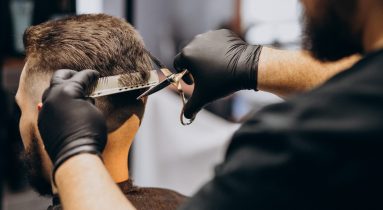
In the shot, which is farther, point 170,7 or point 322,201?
point 170,7

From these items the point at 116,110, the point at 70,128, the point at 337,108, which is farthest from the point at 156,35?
the point at 337,108

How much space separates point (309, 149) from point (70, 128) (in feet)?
2.03

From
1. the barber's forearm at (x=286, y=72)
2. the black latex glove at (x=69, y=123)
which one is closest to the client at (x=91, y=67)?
the black latex glove at (x=69, y=123)

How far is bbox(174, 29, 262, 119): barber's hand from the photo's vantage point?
5.03 feet

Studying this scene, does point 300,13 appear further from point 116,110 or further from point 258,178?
point 116,110

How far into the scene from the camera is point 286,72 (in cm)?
153

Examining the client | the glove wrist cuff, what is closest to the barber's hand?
the glove wrist cuff

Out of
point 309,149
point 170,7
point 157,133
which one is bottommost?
point 157,133

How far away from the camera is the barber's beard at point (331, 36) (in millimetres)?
892

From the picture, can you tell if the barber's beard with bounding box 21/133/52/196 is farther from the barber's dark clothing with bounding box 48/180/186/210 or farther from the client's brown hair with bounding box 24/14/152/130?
the client's brown hair with bounding box 24/14/152/130

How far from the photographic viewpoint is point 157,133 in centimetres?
356

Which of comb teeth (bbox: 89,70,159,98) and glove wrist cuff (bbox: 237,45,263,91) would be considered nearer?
comb teeth (bbox: 89,70,159,98)

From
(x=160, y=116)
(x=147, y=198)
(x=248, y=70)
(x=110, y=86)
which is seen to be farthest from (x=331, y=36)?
(x=160, y=116)

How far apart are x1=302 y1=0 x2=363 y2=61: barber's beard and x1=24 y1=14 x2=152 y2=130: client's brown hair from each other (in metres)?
0.67
